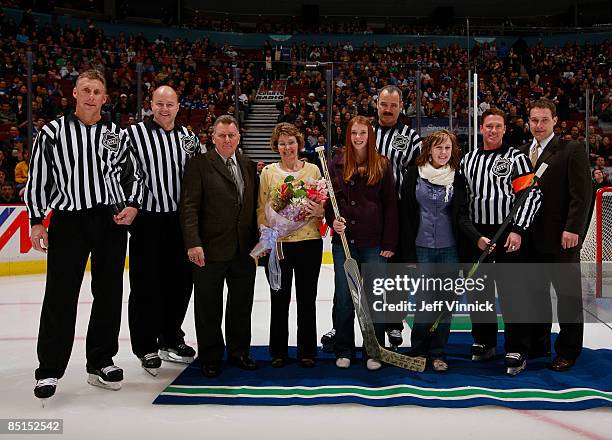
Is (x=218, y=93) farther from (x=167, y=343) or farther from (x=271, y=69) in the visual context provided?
(x=167, y=343)

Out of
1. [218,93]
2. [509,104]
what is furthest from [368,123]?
[509,104]

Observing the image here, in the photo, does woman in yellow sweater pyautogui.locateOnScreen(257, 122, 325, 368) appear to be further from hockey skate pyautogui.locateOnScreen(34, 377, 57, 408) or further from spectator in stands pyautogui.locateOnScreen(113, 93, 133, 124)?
spectator in stands pyautogui.locateOnScreen(113, 93, 133, 124)

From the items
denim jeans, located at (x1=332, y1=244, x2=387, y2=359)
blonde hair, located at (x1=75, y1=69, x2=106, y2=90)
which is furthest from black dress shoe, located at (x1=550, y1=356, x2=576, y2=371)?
blonde hair, located at (x1=75, y1=69, x2=106, y2=90)

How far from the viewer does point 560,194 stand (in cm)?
351

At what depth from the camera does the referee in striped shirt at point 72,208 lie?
3.06 metres

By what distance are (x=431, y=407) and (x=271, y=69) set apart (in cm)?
648

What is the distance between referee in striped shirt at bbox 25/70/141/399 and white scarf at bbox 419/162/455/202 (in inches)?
60.6

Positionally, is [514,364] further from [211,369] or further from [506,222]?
[211,369]

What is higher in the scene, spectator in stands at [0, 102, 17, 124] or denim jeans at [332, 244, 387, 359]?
spectator in stands at [0, 102, 17, 124]

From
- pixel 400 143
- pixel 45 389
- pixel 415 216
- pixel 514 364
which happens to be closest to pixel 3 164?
pixel 45 389

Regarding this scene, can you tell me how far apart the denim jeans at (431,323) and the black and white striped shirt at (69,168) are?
5.45 ft

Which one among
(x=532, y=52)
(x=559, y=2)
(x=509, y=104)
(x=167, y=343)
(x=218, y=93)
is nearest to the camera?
(x=167, y=343)

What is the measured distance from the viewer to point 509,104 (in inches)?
351

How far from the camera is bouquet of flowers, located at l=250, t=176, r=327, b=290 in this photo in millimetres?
3344
